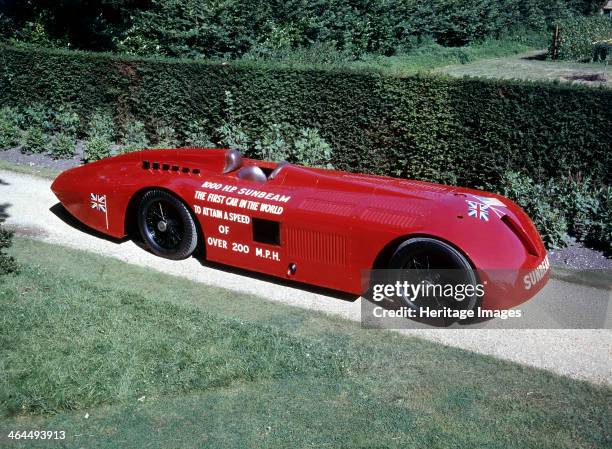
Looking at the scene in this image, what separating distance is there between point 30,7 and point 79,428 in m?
16.0

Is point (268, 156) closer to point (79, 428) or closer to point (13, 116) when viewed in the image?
point (13, 116)

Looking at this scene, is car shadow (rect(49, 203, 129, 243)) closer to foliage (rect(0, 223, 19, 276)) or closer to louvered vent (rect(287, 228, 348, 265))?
foliage (rect(0, 223, 19, 276))

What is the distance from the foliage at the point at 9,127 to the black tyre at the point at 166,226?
6.38m

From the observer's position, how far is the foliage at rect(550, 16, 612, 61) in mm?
30812

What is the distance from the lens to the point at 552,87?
8789 mm

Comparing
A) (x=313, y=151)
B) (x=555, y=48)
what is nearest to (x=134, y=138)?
(x=313, y=151)

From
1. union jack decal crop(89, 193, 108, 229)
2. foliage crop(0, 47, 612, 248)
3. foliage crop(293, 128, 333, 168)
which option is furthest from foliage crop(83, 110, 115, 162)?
union jack decal crop(89, 193, 108, 229)

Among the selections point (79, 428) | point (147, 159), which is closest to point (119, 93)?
point (147, 159)

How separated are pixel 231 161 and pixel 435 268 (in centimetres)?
258

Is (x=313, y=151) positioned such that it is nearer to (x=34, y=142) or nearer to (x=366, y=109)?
(x=366, y=109)

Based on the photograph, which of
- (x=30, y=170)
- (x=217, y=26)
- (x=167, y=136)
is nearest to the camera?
(x=30, y=170)

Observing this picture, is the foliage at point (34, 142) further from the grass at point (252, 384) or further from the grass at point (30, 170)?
the grass at point (252, 384)

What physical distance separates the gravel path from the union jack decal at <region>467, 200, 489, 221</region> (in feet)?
3.38

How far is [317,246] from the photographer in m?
6.23
